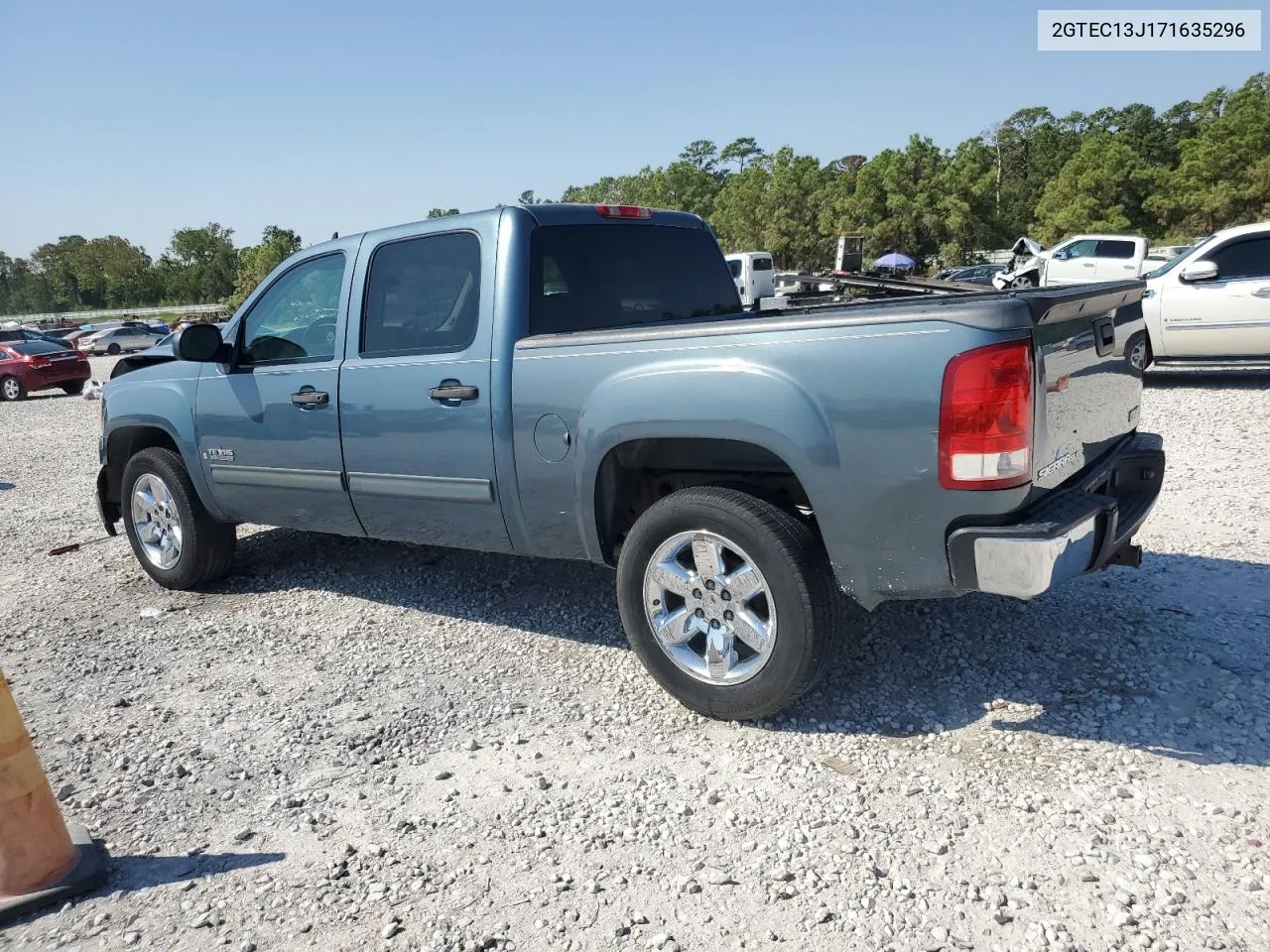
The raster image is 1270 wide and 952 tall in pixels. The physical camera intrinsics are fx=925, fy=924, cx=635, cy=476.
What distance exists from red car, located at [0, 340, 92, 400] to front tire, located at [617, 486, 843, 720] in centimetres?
2314

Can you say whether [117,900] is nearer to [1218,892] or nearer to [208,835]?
[208,835]

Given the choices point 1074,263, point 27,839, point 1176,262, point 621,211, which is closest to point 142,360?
point 621,211

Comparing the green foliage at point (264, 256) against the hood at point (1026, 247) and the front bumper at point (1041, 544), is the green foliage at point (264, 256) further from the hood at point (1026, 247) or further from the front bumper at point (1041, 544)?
the front bumper at point (1041, 544)

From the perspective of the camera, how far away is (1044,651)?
12.8 ft

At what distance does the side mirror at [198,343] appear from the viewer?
473 centimetres

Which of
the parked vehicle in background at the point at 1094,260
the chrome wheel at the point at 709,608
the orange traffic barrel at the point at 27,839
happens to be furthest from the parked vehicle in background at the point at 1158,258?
the orange traffic barrel at the point at 27,839

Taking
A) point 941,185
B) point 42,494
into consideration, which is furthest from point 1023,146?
point 42,494

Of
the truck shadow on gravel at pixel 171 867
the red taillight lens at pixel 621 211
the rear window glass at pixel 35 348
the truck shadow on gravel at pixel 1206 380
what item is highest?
the red taillight lens at pixel 621 211

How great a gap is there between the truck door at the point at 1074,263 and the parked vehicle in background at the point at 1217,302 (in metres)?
8.50

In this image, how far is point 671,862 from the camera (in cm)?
271

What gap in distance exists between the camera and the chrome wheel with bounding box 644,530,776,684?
3.31m

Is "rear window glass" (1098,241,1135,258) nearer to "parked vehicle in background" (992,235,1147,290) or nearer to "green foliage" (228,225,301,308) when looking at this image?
"parked vehicle in background" (992,235,1147,290)

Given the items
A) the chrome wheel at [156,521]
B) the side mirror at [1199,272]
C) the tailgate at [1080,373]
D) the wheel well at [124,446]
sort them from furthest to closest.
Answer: the side mirror at [1199,272], the wheel well at [124,446], the chrome wheel at [156,521], the tailgate at [1080,373]

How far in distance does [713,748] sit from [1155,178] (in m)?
56.7
